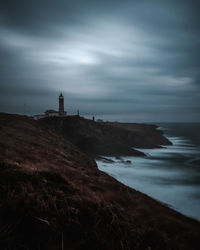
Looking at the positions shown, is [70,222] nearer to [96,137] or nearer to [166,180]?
[166,180]

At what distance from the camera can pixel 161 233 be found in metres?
4.73

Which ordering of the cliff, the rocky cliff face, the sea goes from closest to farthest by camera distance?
the rocky cliff face
the sea
the cliff

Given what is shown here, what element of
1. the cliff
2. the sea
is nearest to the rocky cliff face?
the sea

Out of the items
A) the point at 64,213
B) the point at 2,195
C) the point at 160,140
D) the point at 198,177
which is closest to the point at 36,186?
the point at 2,195

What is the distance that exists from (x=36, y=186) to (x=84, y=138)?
45532 millimetres

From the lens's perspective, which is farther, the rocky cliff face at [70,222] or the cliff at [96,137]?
the cliff at [96,137]

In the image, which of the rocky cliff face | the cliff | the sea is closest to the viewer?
the rocky cliff face

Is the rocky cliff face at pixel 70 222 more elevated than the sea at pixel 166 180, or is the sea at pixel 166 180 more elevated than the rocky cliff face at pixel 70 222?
the rocky cliff face at pixel 70 222

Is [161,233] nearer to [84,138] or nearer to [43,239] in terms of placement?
[43,239]

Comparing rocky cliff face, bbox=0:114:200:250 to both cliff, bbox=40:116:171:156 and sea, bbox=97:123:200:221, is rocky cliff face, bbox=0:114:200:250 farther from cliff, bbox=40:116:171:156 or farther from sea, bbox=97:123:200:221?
cliff, bbox=40:116:171:156

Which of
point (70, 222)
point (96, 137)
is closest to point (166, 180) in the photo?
point (96, 137)

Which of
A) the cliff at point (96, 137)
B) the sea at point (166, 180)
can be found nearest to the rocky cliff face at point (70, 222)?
the sea at point (166, 180)

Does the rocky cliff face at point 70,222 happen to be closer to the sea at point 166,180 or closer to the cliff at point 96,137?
the sea at point 166,180

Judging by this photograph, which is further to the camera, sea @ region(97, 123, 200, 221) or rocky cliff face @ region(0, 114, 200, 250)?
sea @ region(97, 123, 200, 221)
